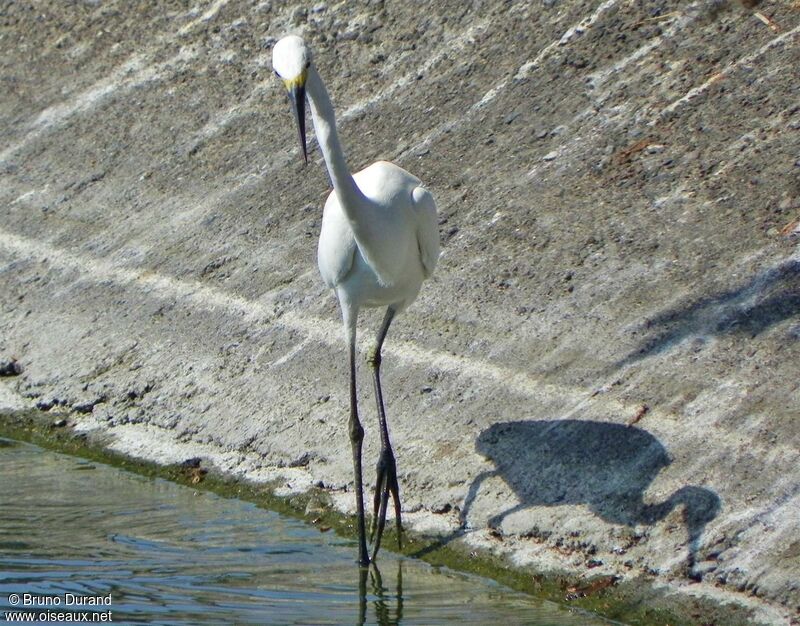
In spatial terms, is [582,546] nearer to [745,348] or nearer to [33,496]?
[745,348]

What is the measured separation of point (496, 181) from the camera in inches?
386

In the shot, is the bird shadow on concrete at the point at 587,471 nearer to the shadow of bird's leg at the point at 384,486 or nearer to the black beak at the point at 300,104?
the shadow of bird's leg at the point at 384,486

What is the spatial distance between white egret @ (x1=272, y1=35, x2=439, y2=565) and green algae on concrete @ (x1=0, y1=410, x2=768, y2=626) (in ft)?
1.09

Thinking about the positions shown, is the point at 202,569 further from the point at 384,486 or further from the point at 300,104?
the point at 300,104

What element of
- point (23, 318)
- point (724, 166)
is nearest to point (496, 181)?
point (724, 166)

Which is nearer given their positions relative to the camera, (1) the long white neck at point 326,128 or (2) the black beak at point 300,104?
(2) the black beak at point 300,104

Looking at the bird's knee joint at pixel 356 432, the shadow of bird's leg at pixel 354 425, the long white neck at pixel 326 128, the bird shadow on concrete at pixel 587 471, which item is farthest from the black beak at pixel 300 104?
the bird shadow on concrete at pixel 587 471

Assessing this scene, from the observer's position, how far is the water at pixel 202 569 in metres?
6.12

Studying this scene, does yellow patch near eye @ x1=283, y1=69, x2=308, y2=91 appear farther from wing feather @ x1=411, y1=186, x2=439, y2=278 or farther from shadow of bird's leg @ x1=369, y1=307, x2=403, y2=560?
shadow of bird's leg @ x1=369, y1=307, x2=403, y2=560

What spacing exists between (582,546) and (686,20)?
555cm

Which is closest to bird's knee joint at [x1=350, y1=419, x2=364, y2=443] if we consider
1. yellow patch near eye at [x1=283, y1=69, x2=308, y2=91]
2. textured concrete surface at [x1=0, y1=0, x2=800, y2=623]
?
textured concrete surface at [x1=0, y1=0, x2=800, y2=623]

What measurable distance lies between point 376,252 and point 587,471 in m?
1.56

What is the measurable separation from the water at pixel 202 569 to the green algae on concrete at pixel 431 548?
2.9 inches

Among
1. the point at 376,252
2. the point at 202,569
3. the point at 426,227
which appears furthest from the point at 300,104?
the point at 202,569
